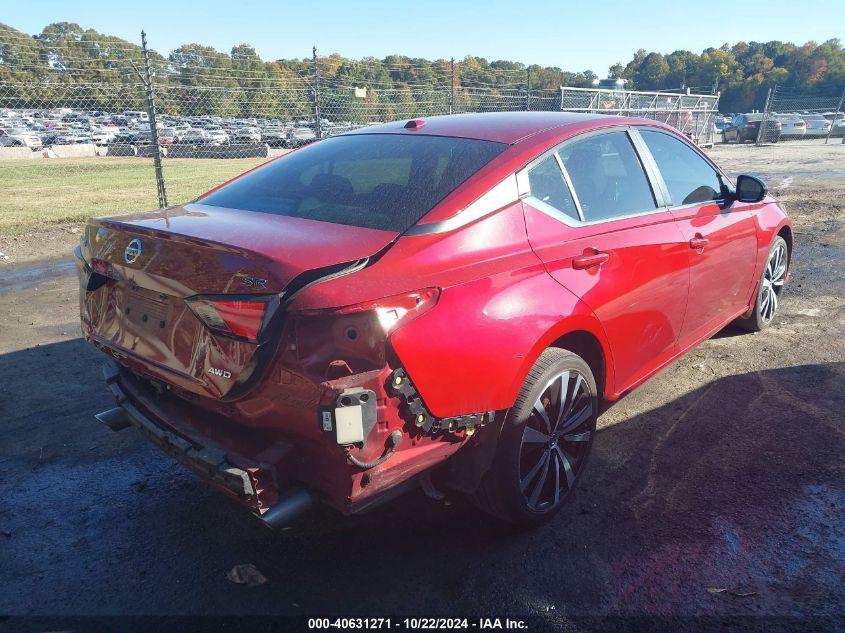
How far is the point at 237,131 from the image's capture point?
24.5 metres

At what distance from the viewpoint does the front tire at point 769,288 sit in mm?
5016

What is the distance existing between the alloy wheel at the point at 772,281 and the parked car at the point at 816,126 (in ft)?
128

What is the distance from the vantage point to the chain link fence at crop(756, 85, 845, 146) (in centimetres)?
3203

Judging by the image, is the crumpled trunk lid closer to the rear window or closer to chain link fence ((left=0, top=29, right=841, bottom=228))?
the rear window

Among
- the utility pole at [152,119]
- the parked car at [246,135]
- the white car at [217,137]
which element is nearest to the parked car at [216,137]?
the white car at [217,137]

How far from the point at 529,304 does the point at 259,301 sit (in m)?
1.05

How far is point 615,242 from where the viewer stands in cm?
306

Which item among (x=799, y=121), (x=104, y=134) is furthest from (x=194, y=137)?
(x=799, y=121)

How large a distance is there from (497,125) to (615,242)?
0.84 metres

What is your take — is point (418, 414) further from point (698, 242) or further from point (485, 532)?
point (698, 242)

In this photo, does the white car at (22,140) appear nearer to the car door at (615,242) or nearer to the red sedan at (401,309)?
the red sedan at (401,309)

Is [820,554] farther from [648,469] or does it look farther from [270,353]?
[270,353]

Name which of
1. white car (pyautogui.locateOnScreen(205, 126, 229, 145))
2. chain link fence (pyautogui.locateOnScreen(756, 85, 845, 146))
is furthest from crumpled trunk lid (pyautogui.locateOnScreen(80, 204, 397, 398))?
chain link fence (pyautogui.locateOnScreen(756, 85, 845, 146))

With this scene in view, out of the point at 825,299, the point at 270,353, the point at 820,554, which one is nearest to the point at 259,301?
the point at 270,353
